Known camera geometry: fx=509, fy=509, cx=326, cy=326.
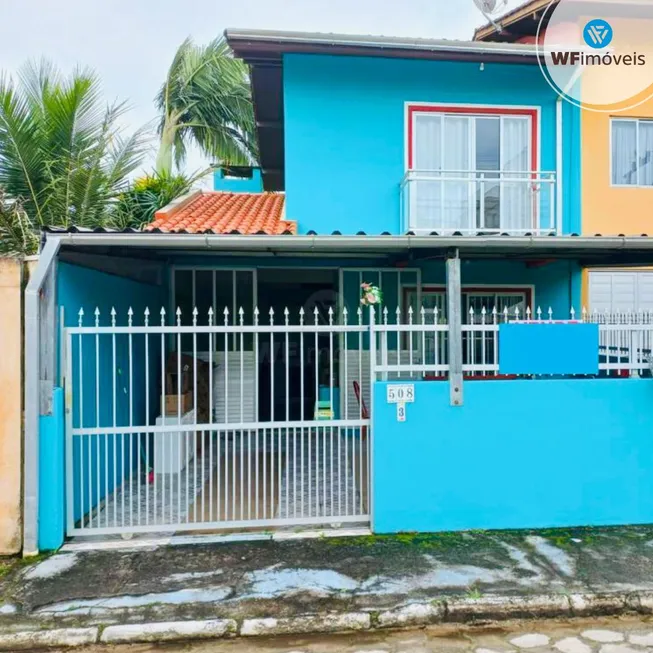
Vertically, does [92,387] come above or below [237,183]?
below

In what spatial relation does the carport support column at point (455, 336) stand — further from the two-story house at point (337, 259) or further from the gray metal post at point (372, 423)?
the gray metal post at point (372, 423)

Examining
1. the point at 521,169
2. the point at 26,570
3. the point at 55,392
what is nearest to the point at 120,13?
the point at 521,169

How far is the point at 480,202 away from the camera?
8961 mm

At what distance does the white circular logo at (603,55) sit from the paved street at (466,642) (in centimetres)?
876

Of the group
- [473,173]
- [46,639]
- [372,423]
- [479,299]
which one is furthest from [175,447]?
[473,173]

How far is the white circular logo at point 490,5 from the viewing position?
32.9ft

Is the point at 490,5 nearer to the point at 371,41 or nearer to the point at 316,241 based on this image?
the point at 371,41

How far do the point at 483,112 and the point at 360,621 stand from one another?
27.7 ft

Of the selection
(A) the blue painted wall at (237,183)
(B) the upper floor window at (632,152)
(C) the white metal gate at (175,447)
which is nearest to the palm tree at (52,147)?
(C) the white metal gate at (175,447)

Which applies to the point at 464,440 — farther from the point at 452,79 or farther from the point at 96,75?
the point at 96,75

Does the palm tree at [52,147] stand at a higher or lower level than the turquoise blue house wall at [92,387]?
higher

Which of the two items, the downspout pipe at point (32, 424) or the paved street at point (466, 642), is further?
the downspout pipe at point (32, 424)

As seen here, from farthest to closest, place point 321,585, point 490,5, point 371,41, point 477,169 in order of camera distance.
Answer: point 490,5 → point 477,169 → point 371,41 → point 321,585

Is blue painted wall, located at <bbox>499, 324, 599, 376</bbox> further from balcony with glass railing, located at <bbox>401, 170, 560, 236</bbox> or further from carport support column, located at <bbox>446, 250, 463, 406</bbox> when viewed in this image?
balcony with glass railing, located at <bbox>401, 170, 560, 236</bbox>
